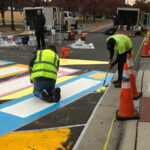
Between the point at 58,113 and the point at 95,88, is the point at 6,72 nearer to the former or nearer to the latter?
the point at 95,88

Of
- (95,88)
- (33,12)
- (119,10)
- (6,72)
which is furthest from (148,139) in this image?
(33,12)

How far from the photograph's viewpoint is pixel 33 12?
25.2 meters

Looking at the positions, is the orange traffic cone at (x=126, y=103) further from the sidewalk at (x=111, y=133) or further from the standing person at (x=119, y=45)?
the standing person at (x=119, y=45)

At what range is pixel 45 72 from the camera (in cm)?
508

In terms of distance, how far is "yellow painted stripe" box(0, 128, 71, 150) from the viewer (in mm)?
3475

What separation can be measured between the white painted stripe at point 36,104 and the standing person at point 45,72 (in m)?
0.21

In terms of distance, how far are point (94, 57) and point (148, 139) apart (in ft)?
25.7

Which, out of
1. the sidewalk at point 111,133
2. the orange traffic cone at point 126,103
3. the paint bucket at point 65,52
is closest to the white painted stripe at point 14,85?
the sidewalk at point 111,133

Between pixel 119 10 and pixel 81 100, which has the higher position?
pixel 119 10

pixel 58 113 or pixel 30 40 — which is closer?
pixel 58 113

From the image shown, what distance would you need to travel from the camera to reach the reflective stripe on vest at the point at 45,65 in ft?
16.6

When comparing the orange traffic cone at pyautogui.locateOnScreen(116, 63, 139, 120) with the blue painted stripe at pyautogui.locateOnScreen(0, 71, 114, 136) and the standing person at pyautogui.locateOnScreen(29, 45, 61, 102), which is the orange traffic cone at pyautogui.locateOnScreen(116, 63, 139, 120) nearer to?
the blue painted stripe at pyautogui.locateOnScreen(0, 71, 114, 136)

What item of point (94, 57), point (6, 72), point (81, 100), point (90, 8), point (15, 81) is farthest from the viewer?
point (90, 8)

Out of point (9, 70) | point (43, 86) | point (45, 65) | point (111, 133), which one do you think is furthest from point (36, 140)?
point (9, 70)
